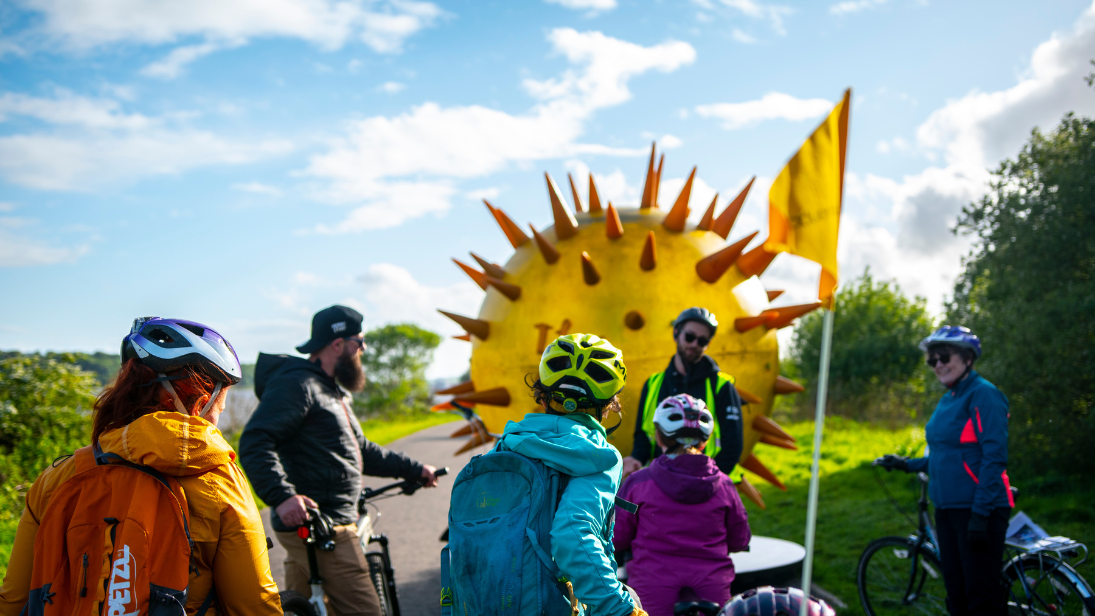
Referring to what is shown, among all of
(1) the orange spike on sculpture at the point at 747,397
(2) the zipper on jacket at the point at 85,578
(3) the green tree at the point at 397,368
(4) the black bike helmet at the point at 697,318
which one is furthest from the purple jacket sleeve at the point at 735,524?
(3) the green tree at the point at 397,368

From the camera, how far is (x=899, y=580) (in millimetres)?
5664

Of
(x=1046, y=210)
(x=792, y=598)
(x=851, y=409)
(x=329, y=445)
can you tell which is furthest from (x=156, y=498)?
(x=851, y=409)

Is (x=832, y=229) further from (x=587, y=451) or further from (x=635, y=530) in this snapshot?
(x=635, y=530)

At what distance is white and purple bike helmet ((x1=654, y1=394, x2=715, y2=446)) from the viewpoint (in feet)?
11.2

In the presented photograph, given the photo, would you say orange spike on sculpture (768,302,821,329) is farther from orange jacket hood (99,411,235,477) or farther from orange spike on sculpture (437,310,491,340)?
orange jacket hood (99,411,235,477)

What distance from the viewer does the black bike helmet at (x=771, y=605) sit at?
2969 millimetres

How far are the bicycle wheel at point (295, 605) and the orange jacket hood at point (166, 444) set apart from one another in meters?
2.01

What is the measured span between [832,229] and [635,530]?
1715 millimetres

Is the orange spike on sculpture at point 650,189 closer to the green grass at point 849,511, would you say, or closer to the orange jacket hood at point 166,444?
the green grass at point 849,511

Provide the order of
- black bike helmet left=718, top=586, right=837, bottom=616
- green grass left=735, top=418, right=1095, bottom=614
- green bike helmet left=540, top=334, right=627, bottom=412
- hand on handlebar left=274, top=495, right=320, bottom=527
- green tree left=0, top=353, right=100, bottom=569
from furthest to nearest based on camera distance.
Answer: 1. green tree left=0, top=353, right=100, bottom=569
2. green grass left=735, top=418, right=1095, bottom=614
3. hand on handlebar left=274, top=495, right=320, bottom=527
4. black bike helmet left=718, top=586, right=837, bottom=616
5. green bike helmet left=540, top=334, right=627, bottom=412

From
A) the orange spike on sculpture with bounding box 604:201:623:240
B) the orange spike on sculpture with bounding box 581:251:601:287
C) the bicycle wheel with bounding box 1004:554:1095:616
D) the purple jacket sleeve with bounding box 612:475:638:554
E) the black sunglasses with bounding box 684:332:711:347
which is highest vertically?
the orange spike on sculpture with bounding box 604:201:623:240

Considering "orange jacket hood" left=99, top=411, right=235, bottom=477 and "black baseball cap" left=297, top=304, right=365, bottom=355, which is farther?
"black baseball cap" left=297, top=304, right=365, bottom=355

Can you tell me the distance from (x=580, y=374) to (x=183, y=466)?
4.01 ft

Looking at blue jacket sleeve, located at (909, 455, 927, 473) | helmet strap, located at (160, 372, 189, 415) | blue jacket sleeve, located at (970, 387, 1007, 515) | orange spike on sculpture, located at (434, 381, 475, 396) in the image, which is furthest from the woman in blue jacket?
helmet strap, located at (160, 372, 189, 415)
